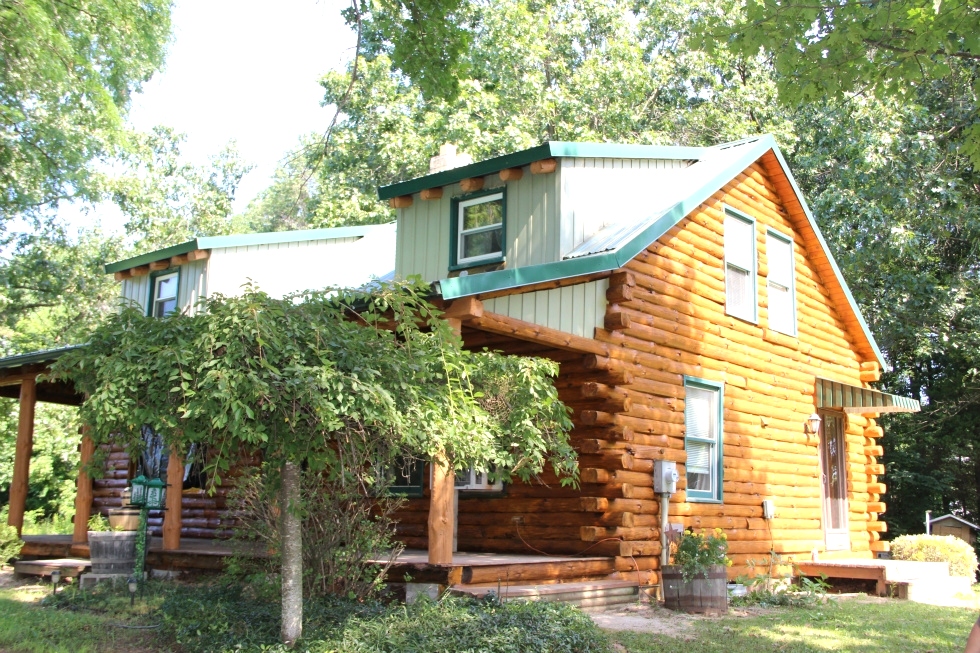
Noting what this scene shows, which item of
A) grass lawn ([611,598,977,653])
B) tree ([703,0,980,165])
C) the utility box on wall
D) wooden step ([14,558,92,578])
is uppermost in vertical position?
tree ([703,0,980,165])

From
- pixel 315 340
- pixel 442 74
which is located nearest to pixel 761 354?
pixel 442 74

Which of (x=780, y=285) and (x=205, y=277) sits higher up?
(x=205, y=277)

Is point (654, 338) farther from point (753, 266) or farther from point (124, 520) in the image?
point (124, 520)

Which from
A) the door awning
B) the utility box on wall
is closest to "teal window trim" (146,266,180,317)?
the utility box on wall

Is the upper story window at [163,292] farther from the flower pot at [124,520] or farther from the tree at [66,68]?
the flower pot at [124,520]

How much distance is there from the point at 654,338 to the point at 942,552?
7.09 m

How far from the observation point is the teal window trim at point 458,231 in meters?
12.7

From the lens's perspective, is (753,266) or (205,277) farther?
(205,277)

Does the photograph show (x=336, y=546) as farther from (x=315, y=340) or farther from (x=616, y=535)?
(x=616, y=535)

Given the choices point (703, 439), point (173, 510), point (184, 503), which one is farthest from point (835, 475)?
point (184, 503)

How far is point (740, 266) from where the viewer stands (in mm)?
14164

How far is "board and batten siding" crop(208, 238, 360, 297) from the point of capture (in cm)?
1620

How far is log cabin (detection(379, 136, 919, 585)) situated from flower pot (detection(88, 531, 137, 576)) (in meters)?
3.55

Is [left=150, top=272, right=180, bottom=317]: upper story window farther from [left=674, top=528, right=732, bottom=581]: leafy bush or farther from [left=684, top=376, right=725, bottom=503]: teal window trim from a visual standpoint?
[left=674, top=528, right=732, bottom=581]: leafy bush
